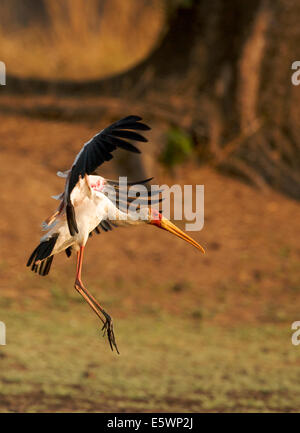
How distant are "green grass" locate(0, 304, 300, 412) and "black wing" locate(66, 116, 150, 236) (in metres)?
4.38

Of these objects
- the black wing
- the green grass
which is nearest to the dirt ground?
the green grass

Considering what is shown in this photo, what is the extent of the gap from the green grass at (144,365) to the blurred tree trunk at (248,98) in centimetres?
416

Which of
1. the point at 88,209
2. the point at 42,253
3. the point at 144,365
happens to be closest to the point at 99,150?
the point at 88,209

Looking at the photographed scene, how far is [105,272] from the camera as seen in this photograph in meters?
10.7

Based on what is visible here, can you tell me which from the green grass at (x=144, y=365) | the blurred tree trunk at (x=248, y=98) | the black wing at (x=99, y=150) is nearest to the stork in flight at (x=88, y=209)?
the black wing at (x=99, y=150)

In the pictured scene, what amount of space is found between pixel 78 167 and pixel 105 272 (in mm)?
7832

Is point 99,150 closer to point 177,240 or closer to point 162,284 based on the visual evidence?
point 162,284

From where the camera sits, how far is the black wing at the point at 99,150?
114 inches

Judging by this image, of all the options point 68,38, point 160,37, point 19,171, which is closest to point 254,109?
point 160,37

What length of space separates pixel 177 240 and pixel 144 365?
342cm

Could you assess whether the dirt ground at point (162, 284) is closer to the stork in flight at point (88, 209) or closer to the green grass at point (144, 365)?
the green grass at point (144, 365)

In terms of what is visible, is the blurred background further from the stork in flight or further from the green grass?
the stork in flight

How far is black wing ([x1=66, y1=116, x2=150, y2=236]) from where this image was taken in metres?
2.91

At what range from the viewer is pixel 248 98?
13500mm
